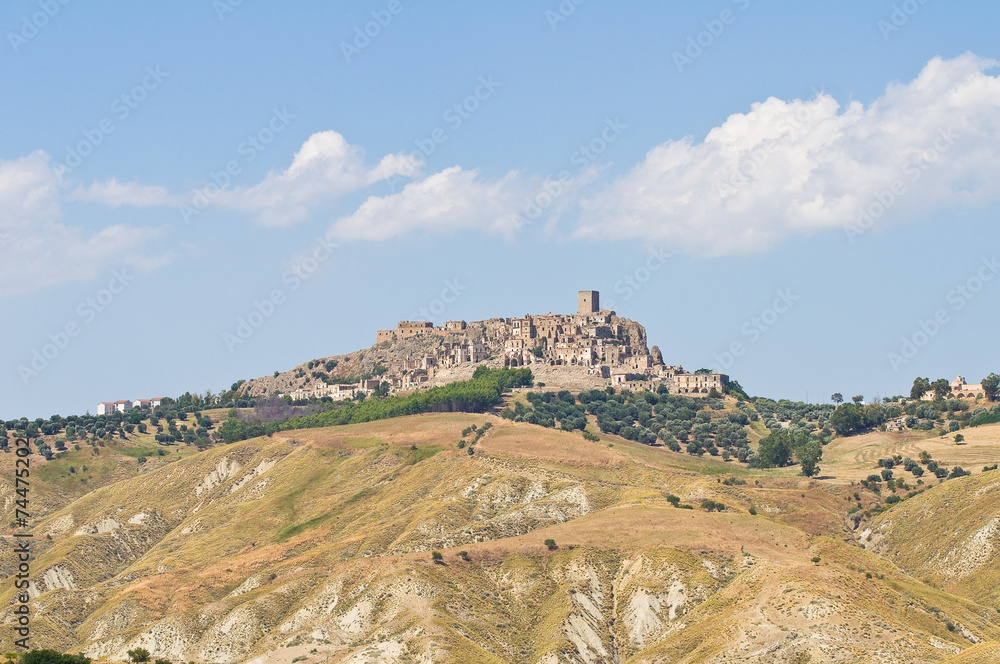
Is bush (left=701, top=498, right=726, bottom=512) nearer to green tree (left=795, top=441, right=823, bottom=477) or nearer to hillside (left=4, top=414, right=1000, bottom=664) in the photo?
hillside (left=4, top=414, right=1000, bottom=664)

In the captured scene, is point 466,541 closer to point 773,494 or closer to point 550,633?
point 550,633

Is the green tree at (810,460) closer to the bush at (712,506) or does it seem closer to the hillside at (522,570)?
the hillside at (522,570)

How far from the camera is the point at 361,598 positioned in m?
126

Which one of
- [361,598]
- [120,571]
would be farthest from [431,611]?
[120,571]

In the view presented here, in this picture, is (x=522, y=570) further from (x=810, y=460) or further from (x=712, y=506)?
(x=810, y=460)

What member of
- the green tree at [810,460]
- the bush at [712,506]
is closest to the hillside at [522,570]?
the bush at [712,506]

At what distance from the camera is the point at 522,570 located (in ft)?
433

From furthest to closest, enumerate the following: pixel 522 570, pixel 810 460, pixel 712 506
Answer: pixel 810 460 < pixel 712 506 < pixel 522 570

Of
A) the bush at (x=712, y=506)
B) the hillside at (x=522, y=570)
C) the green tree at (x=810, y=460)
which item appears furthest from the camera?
the green tree at (x=810, y=460)

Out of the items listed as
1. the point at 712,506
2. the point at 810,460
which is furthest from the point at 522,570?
the point at 810,460

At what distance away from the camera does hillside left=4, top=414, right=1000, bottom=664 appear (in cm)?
11388

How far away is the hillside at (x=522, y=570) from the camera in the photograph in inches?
4483

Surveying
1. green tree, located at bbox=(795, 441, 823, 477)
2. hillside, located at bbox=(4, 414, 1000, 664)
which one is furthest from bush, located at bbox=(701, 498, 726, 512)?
green tree, located at bbox=(795, 441, 823, 477)

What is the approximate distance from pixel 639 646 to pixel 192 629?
1734 inches
